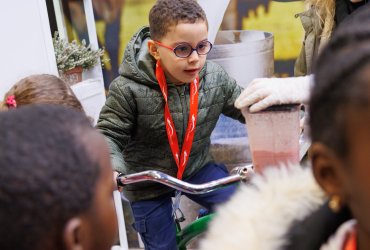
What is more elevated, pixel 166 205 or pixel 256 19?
pixel 256 19

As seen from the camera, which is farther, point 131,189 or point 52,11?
point 52,11

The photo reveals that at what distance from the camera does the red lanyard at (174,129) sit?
1948mm

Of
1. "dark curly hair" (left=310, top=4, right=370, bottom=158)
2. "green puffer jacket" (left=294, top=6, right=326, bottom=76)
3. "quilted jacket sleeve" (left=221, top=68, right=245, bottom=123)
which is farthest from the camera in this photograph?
"green puffer jacket" (left=294, top=6, right=326, bottom=76)

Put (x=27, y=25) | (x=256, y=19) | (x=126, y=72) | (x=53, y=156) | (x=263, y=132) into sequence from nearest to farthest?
(x=53, y=156)
(x=263, y=132)
(x=126, y=72)
(x=27, y=25)
(x=256, y=19)

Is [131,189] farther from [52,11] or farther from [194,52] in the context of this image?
[52,11]

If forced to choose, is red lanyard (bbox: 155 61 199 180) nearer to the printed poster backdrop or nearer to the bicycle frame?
the bicycle frame

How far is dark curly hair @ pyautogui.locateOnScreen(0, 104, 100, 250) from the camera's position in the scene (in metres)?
0.70

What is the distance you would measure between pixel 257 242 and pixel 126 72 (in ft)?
4.03

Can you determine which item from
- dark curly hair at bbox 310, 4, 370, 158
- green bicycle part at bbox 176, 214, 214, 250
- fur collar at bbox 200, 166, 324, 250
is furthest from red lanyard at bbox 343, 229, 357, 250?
green bicycle part at bbox 176, 214, 214, 250

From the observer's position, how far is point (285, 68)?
9.91 feet

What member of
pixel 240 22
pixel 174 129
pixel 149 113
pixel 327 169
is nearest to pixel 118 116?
pixel 149 113

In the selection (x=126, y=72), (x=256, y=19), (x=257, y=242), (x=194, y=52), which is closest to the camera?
(x=257, y=242)

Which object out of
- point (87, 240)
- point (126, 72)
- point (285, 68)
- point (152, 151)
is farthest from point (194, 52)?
point (285, 68)

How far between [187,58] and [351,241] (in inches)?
44.0
